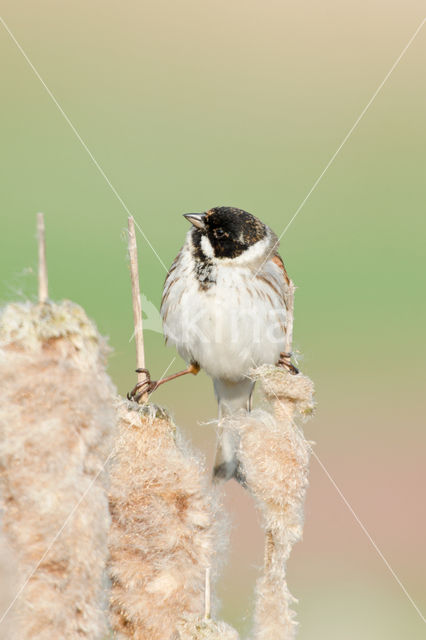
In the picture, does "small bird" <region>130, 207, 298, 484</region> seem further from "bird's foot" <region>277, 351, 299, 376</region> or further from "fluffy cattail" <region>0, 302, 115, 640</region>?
"fluffy cattail" <region>0, 302, 115, 640</region>

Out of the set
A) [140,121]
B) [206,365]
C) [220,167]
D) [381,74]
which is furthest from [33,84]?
[206,365]

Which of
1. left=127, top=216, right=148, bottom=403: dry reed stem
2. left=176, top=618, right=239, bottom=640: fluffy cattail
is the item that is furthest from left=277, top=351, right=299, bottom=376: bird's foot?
left=176, top=618, right=239, bottom=640: fluffy cattail

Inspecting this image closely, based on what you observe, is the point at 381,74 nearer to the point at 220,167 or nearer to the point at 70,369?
the point at 220,167

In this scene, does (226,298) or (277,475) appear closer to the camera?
(277,475)

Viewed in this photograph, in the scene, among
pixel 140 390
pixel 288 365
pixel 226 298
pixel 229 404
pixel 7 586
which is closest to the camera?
pixel 7 586

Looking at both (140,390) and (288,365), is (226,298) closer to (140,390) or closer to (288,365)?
(288,365)

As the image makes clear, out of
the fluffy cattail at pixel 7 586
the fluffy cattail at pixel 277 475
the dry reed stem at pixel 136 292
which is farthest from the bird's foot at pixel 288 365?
the fluffy cattail at pixel 7 586

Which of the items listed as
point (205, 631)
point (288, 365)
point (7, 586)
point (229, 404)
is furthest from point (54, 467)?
point (229, 404)

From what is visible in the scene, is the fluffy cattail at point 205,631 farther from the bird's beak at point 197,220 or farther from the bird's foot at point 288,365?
the bird's beak at point 197,220
